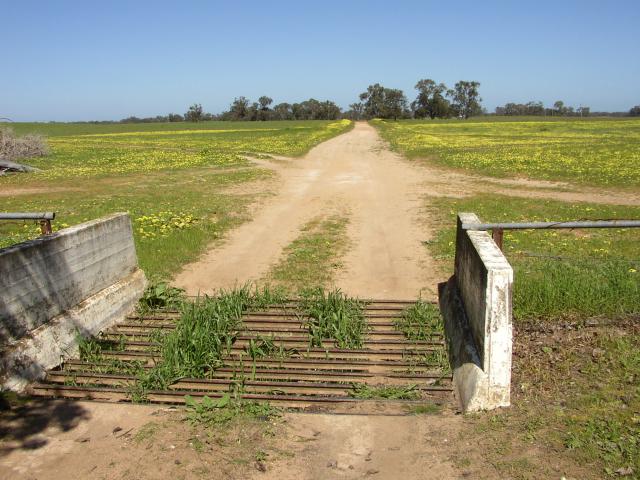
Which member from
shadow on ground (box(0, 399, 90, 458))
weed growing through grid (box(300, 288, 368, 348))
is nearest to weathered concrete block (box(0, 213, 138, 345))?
shadow on ground (box(0, 399, 90, 458))

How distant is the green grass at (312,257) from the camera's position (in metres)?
9.14

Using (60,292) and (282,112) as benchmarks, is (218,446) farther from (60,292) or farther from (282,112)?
(282,112)

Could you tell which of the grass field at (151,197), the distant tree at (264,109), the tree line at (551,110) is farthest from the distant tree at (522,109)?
the grass field at (151,197)

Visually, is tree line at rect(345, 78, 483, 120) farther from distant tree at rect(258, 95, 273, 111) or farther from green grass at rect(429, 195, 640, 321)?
green grass at rect(429, 195, 640, 321)

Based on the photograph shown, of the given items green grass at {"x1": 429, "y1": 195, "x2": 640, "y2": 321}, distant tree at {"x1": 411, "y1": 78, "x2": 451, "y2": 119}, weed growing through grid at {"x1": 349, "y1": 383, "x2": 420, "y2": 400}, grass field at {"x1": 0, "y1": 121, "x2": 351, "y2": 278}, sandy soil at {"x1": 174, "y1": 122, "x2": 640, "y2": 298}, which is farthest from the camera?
distant tree at {"x1": 411, "y1": 78, "x2": 451, "y2": 119}

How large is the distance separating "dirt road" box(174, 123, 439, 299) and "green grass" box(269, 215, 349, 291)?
216 mm

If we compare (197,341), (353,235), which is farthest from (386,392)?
(353,235)

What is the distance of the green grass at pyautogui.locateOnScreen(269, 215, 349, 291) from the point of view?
360 inches

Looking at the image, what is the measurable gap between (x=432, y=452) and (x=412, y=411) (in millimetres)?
658

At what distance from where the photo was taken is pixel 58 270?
608cm

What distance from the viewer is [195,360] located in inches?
224

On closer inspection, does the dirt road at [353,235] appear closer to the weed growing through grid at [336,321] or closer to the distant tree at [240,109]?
the weed growing through grid at [336,321]

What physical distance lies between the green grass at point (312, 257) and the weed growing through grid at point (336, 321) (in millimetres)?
1680

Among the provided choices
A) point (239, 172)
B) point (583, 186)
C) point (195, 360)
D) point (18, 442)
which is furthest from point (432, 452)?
point (239, 172)
